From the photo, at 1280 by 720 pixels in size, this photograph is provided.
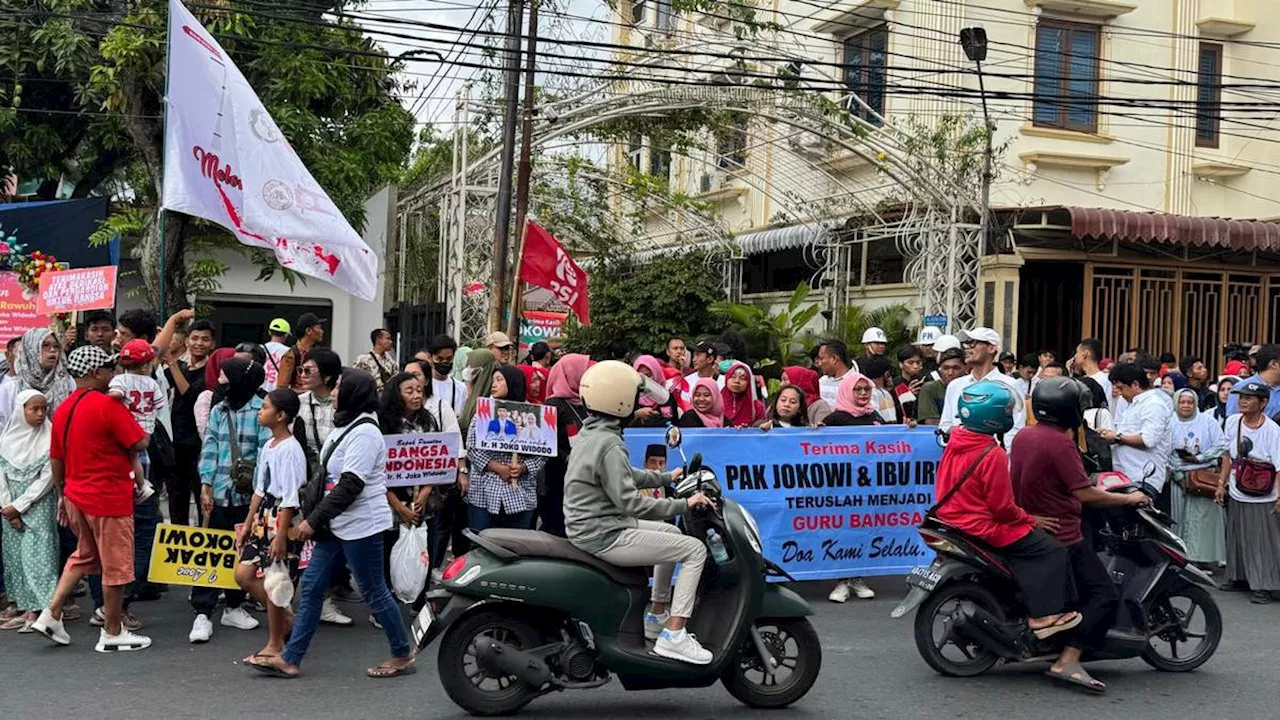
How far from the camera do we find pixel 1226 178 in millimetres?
21281

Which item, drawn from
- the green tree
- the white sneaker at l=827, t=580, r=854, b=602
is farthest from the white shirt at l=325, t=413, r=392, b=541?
the green tree

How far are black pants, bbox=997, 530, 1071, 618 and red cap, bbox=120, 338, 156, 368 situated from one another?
5266 mm

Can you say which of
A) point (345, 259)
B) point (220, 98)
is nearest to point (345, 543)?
point (345, 259)

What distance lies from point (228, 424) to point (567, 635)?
9.76 ft

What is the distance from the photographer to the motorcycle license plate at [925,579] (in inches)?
267

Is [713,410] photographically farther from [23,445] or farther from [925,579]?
[23,445]

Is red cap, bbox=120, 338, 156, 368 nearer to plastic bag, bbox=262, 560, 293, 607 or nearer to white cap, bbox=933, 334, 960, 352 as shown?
plastic bag, bbox=262, 560, 293, 607

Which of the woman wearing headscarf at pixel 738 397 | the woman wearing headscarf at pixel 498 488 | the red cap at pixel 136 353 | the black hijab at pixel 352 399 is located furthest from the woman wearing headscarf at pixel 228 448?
the woman wearing headscarf at pixel 738 397

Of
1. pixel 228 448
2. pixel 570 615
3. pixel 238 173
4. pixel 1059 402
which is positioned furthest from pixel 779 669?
pixel 238 173

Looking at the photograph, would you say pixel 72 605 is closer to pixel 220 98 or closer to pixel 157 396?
pixel 157 396

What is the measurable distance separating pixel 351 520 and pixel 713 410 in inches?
157

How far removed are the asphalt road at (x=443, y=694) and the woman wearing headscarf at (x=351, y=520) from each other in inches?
14.4

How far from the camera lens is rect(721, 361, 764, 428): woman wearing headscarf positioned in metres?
10.2

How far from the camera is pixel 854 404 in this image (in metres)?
9.95
